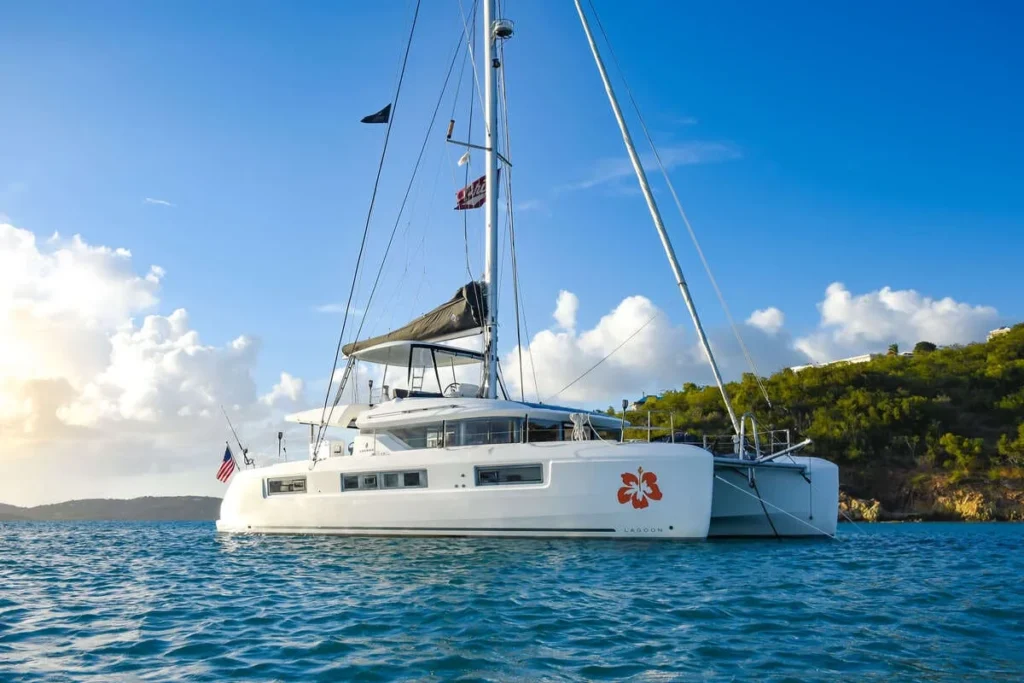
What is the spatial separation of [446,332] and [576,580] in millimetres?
10721

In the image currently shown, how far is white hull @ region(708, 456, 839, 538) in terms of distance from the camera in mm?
16359

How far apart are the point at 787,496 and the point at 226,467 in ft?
53.2

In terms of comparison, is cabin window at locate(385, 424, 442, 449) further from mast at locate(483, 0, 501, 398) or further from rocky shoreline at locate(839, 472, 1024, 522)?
rocky shoreline at locate(839, 472, 1024, 522)

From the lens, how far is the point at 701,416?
160 ft

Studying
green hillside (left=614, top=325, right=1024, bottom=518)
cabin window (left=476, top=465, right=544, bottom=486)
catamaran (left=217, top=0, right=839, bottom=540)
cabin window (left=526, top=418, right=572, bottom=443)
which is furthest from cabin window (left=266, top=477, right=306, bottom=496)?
green hillside (left=614, top=325, right=1024, bottom=518)

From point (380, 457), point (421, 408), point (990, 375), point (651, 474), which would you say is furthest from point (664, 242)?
point (990, 375)

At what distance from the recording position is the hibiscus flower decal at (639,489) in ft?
47.6

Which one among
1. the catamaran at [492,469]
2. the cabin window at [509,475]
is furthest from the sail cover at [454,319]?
the cabin window at [509,475]

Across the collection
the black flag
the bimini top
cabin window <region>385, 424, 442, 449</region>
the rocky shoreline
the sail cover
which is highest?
the black flag

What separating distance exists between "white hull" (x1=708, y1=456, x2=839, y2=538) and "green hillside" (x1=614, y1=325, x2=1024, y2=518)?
24.2 metres

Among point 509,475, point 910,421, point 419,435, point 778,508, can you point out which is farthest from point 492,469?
point 910,421

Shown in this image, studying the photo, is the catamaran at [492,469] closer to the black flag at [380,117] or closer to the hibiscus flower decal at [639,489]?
the hibiscus flower decal at [639,489]

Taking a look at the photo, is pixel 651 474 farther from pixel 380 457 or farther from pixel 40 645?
pixel 40 645

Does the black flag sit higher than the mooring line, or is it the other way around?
the black flag
